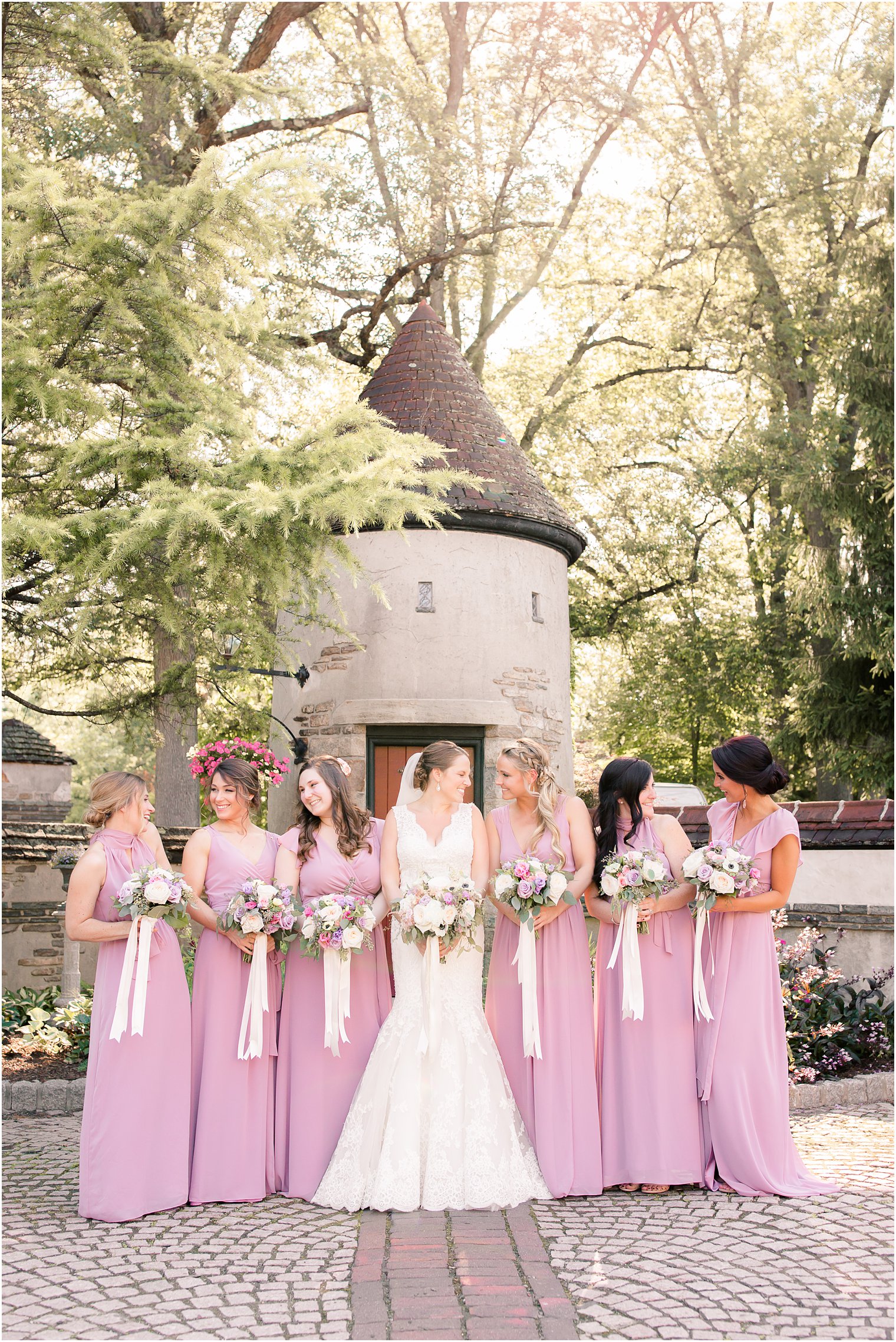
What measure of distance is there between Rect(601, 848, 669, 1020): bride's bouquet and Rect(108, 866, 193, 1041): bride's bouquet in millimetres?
2001

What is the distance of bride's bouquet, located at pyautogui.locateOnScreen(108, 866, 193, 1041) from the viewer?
5.27m

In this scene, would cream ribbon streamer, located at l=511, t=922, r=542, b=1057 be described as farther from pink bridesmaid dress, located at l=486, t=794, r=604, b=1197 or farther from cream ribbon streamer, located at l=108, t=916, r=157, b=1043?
cream ribbon streamer, located at l=108, t=916, r=157, b=1043

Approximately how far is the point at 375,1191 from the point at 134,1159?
1.10m

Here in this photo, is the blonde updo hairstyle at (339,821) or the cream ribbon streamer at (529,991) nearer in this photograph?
the cream ribbon streamer at (529,991)

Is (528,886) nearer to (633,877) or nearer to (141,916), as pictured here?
(633,877)

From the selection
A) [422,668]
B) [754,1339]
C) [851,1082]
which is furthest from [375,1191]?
[422,668]

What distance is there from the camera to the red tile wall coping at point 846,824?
9.45 meters

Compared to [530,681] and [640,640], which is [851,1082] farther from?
[640,640]

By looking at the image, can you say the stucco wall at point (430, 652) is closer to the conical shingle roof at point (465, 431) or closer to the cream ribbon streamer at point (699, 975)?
the conical shingle roof at point (465, 431)

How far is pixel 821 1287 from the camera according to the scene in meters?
4.30

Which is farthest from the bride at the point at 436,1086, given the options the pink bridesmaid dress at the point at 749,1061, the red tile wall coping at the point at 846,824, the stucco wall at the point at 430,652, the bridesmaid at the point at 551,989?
the stucco wall at the point at 430,652

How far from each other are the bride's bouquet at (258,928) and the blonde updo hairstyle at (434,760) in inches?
33.1

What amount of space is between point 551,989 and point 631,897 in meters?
0.62

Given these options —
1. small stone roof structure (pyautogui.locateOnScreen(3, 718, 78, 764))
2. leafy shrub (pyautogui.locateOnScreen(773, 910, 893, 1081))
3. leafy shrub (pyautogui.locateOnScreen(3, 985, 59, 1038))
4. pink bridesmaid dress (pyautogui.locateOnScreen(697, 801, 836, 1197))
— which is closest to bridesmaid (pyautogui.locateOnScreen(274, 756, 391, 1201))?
pink bridesmaid dress (pyautogui.locateOnScreen(697, 801, 836, 1197))
